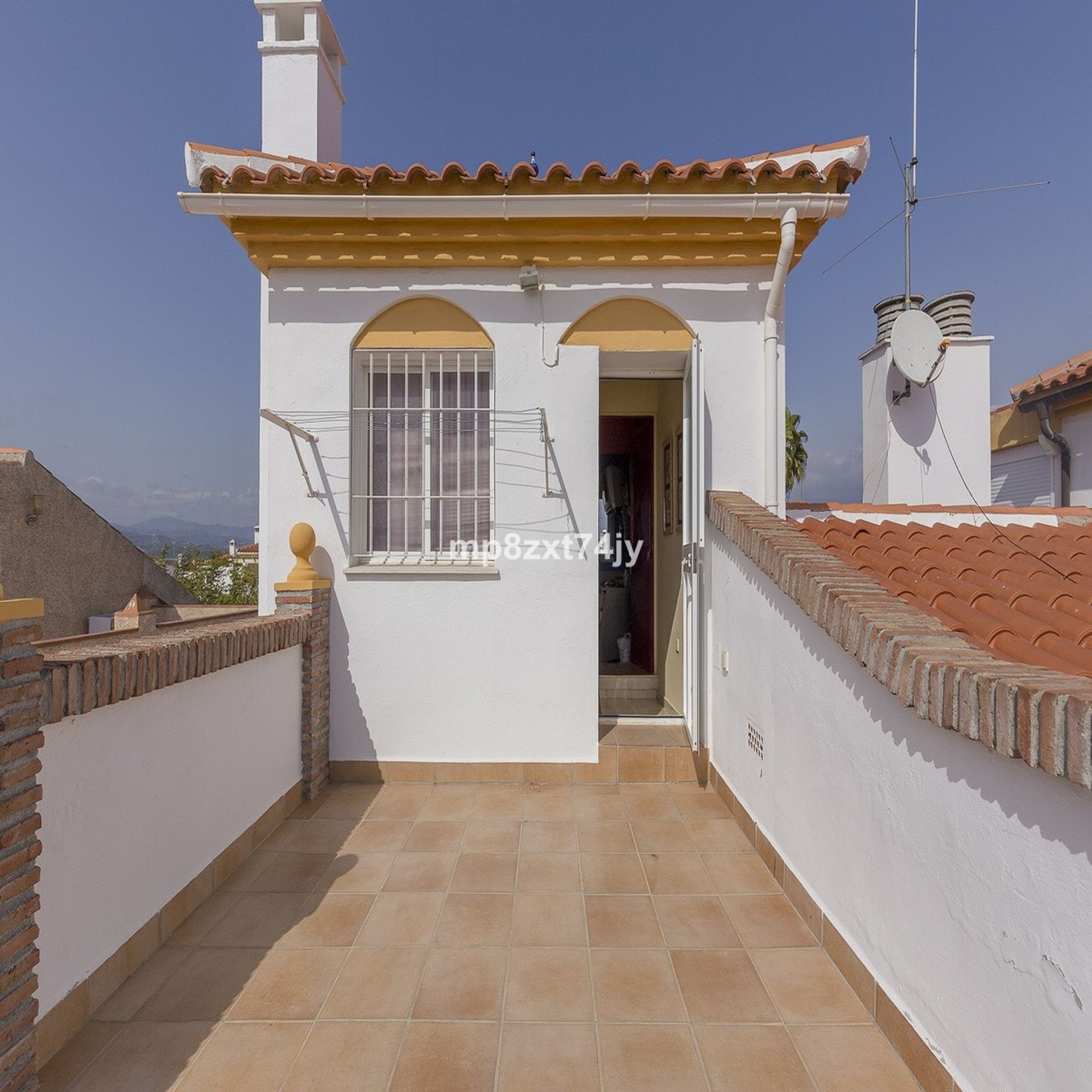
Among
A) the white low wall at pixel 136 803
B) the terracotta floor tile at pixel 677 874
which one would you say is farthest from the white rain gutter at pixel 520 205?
the terracotta floor tile at pixel 677 874

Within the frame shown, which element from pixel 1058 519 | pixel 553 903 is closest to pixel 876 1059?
pixel 553 903

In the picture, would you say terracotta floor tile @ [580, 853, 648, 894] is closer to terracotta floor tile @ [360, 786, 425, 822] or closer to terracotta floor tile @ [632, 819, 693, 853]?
terracotta floor tile @ [632, 819, 693, 853]

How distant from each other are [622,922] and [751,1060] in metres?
0.95

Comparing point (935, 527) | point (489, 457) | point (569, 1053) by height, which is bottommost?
point (569, 1053)

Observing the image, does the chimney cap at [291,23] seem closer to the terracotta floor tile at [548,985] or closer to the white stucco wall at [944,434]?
the white stucco wall at [944,434]

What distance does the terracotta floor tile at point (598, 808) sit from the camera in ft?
14.4

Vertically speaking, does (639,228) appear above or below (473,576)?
above

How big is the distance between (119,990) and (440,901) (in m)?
1.46

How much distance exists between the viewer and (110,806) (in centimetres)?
260

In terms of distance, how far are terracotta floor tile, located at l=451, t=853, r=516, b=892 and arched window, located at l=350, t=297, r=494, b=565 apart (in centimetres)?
231

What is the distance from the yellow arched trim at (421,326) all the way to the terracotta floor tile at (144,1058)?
4458 mm

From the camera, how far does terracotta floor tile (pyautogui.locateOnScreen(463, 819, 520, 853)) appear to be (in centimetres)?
397

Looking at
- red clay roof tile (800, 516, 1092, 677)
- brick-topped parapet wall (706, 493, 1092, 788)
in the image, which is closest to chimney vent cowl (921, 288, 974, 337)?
red clay roof tile (800, 516, 1092, 677)

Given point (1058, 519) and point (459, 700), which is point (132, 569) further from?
point (1058, 519)
